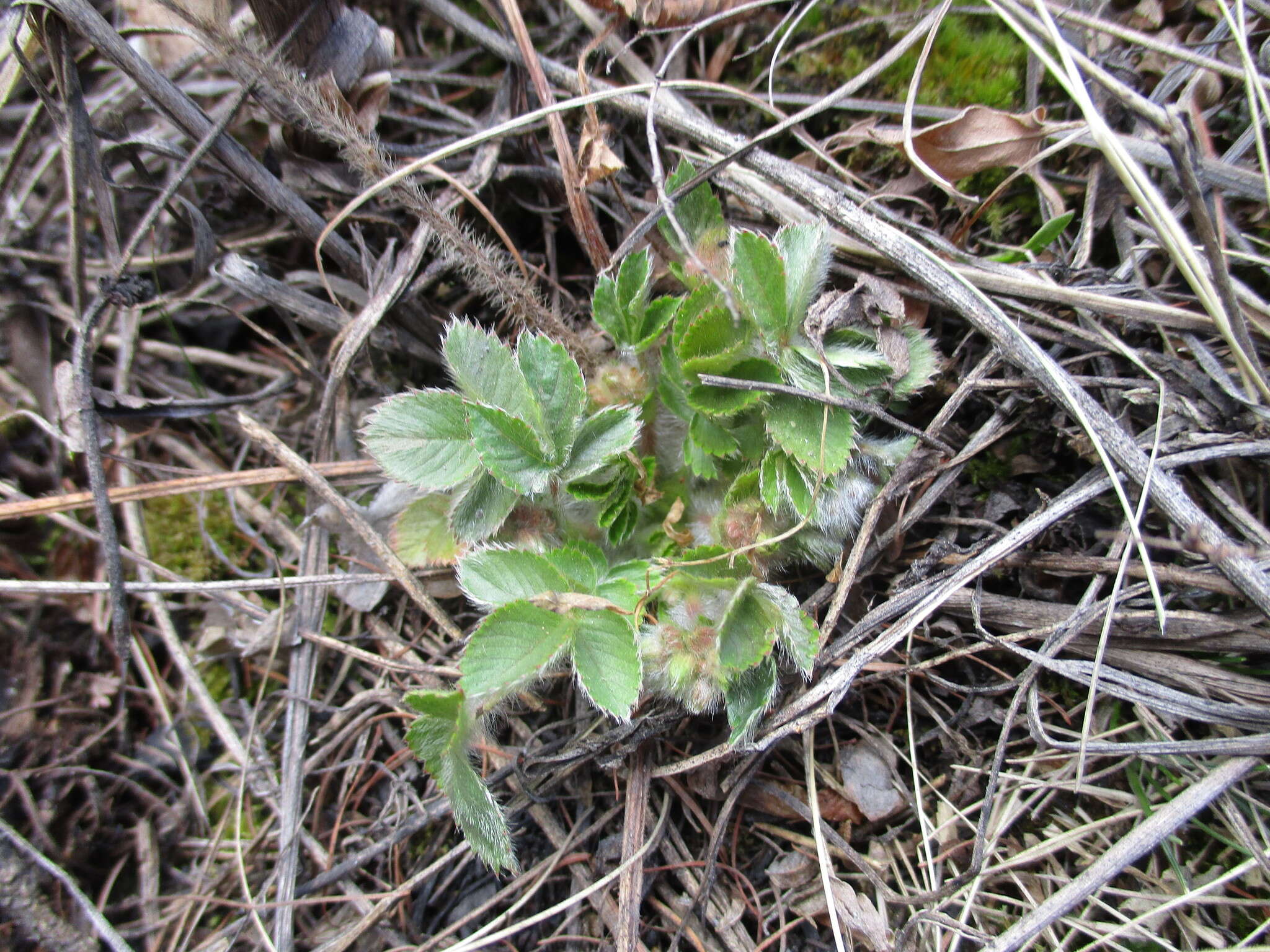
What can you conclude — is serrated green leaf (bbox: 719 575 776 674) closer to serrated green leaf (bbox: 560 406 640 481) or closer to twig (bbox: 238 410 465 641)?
serrated green leaf (bbox: 560 406 640 481)

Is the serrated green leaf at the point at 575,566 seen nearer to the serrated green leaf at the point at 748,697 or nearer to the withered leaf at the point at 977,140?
the serrated green leaf at the point at 748,697

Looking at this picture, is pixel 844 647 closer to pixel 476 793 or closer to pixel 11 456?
pixel 476 793

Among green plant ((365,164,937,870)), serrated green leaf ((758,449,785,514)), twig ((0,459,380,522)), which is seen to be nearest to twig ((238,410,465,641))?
twig ((0,459,380,522))

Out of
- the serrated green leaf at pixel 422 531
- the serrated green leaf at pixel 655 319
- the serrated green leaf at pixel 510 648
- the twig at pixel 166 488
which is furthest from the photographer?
the twig at pixel 166 488

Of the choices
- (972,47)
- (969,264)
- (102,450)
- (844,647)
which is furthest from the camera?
(102,450)

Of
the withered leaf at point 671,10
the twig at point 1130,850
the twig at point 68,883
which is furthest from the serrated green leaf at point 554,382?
the twig at point 68,883

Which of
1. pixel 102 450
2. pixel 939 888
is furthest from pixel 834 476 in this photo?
pixel 102 450
